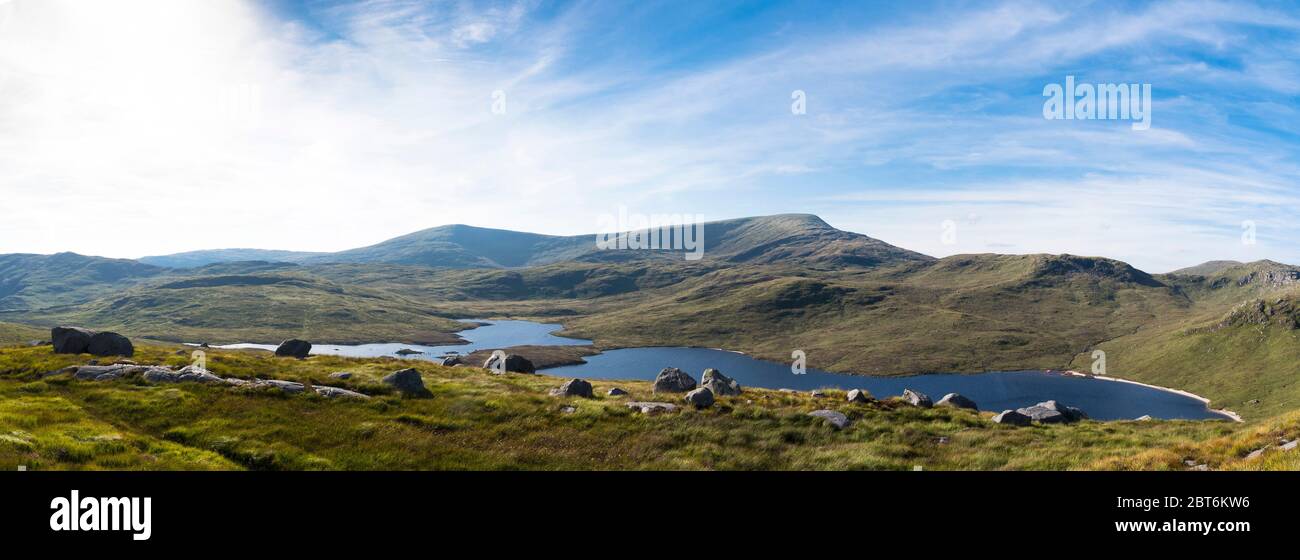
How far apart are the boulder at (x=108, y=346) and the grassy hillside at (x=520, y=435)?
1206 centimetres

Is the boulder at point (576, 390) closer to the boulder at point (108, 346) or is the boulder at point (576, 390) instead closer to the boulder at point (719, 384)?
the boulder at point (719, 384)

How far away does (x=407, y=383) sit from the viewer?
3866 centimetres

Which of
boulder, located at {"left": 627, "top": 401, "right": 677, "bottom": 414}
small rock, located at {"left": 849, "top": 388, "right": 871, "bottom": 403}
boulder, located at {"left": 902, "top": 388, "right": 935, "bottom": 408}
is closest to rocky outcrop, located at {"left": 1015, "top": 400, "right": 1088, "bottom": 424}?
boulder, located at {"left": 902, "top": 388, "right": 935, "bottom": 408}

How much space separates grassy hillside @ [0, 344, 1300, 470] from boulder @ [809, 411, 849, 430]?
67 centimetres

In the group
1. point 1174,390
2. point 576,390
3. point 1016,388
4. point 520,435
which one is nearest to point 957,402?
point 576,390

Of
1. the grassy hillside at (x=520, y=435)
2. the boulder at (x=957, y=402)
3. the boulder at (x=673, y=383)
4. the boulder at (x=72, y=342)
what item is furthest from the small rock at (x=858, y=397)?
the boulder at (x=72, y=342)

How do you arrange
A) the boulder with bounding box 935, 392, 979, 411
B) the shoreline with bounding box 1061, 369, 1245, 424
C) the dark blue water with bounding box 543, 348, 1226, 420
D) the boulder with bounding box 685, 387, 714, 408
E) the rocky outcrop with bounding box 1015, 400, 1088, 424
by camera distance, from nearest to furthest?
the boulder with bounding box 685, 387, 714, 408 → the rocky outcrop with bounding box 1015, 400, 1088, 424 → the boulder with bounding box 935, 392, 979, 411 → the shoreline with bounding box 1061, 369, 1245, 424 → the dark blue water with bounding box 543, 348, 1226, 420

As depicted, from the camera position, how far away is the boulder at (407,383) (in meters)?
38.2

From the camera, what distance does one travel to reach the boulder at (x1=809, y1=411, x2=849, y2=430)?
3033cm

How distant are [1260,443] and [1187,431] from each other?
1457 centimetres

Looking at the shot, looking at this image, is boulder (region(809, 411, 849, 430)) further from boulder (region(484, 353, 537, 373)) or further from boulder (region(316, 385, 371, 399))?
boulder (region(484, 353, 537, 373))
